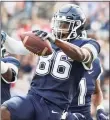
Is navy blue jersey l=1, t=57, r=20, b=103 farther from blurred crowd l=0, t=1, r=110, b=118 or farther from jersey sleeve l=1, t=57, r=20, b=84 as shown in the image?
blurred crowd l=0, t=1, r=110, b=118

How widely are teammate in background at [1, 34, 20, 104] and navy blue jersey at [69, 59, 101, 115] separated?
0.83 metres

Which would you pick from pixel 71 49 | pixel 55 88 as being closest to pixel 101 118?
pixel 55 88

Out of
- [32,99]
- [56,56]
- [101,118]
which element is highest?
[56,56]

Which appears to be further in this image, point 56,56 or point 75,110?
point 75,110

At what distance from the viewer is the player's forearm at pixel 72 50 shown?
15.0ft

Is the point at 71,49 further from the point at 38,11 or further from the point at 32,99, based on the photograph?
the point at 38,11

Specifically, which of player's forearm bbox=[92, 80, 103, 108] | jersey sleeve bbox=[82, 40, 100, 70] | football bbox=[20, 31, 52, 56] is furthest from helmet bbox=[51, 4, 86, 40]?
player's forearm bbox=[92, 80, 103, 108]

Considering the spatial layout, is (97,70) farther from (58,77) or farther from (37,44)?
(37,44)

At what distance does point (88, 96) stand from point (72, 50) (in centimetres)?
168

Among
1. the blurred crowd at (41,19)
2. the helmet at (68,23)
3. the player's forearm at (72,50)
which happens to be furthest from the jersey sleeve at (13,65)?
the blurred crowd at (41,19)

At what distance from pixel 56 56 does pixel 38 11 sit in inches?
225

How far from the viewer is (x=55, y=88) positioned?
5.15m

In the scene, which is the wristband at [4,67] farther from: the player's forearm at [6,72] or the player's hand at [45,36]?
the player's hand at [45,36]

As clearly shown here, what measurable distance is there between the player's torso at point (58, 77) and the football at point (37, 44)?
614mm
